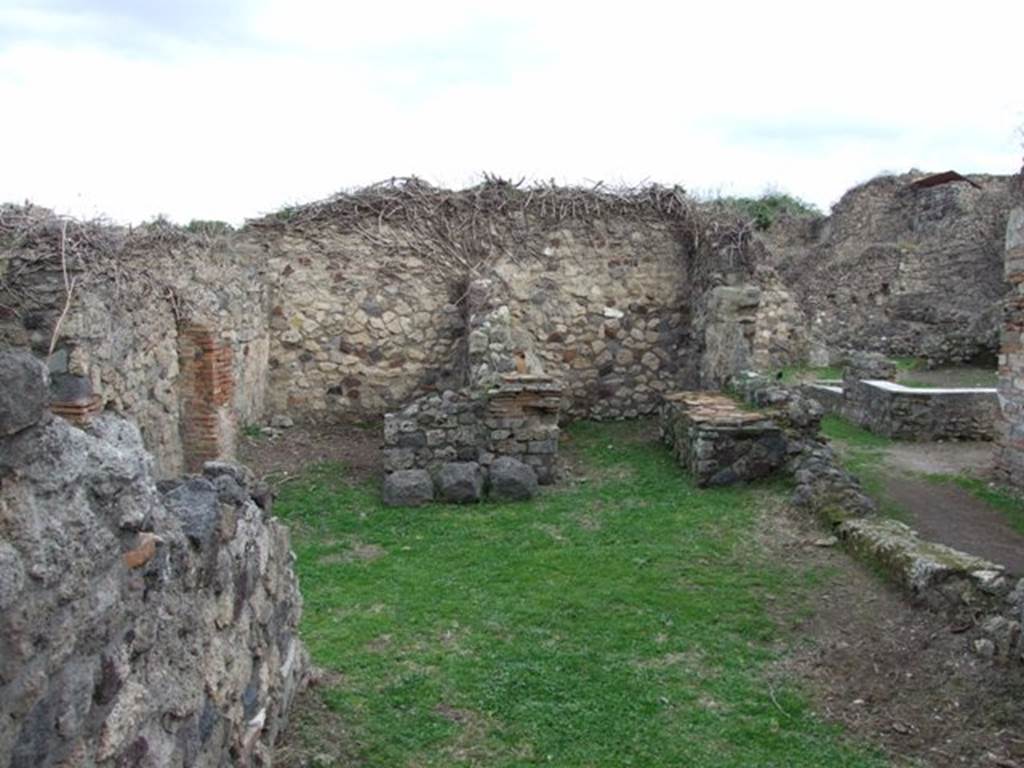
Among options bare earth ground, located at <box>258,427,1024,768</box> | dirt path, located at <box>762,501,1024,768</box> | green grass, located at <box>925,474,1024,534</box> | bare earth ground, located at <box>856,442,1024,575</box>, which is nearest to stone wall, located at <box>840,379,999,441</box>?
bare earth ground, located at <box>856,442,1024,575</box>

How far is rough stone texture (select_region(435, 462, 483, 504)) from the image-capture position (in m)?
7.71

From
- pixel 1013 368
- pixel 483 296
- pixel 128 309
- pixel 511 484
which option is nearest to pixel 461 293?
pixel 483 296

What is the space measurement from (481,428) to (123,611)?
6.01 meters

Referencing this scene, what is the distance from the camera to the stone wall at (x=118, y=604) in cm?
192

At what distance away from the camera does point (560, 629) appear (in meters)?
5.01

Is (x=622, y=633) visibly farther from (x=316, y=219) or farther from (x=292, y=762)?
(x=316, y=219)

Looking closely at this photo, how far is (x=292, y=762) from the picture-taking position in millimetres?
3424

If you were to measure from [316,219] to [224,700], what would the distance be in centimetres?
868

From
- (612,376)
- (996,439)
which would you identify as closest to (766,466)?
(996,439)

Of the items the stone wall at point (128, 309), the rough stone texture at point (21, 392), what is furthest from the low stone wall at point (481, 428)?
the rough stone texture at point (21, 392)

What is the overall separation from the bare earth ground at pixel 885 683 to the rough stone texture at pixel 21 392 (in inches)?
79.5

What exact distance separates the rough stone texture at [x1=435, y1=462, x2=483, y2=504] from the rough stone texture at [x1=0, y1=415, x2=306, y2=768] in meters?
4.21

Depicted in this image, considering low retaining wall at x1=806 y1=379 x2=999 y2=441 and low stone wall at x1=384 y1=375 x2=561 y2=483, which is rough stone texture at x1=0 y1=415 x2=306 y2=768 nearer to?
low stone wall at x1=384 y1=375 x2=561 y2=483

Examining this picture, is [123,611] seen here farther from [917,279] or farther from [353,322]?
[917,279]
